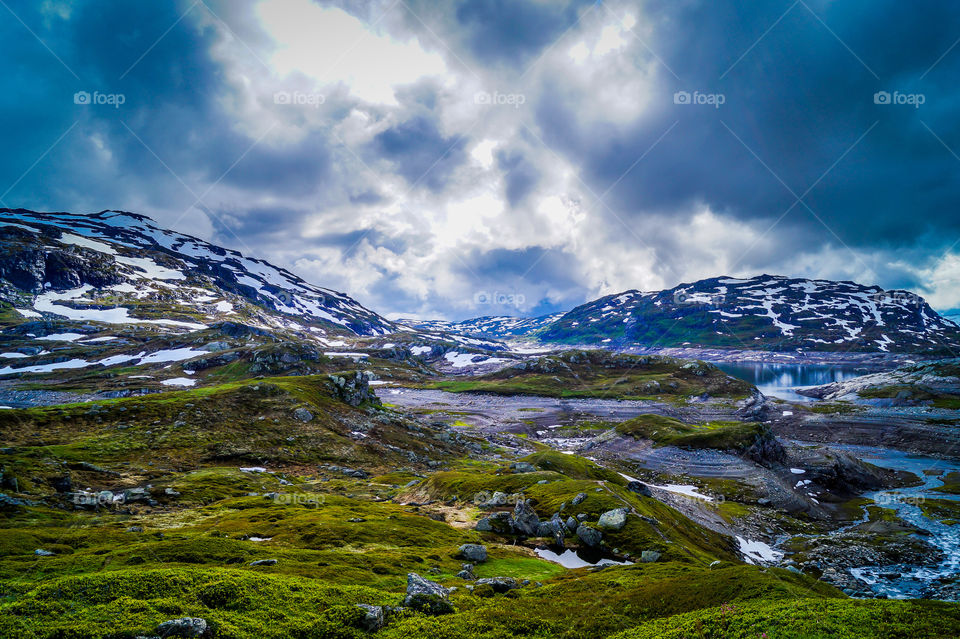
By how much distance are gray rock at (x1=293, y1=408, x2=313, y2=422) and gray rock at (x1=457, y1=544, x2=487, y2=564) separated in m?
53.9

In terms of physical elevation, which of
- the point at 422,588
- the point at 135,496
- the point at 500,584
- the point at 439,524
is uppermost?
the point at 422,588

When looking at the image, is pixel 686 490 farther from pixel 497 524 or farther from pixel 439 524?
pixel 439 524

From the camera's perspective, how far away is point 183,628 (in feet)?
43.8

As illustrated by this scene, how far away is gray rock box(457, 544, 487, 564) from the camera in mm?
27344

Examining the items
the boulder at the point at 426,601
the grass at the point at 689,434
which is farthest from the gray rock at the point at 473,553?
the grass at the point at 689,434

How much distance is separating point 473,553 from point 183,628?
18.1 metres

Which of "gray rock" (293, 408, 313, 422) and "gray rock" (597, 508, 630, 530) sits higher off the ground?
"gray rock" (293, 408, 313, 422)

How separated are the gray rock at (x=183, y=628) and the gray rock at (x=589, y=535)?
90.7 ft

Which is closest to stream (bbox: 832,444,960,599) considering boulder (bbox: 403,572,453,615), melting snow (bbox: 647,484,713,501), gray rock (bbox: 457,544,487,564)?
melting snow (bbox: 647,484,713,501)

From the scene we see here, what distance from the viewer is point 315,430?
2803 inches

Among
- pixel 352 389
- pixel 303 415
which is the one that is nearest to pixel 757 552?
pixel 303 415

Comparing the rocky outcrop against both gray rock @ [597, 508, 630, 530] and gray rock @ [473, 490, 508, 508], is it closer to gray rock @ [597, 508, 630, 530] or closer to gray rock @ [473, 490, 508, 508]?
gray rock @ [473, 490, 508, 508]

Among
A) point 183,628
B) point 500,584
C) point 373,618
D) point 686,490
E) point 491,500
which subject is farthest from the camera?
point 686,490

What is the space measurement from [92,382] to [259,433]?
11443cm
